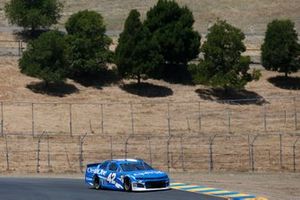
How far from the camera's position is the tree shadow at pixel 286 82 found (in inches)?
3269

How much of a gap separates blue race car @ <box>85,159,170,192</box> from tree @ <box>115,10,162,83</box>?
131ft

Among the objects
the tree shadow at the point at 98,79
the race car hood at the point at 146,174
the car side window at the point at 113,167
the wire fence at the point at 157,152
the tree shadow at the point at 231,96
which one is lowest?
the wire fence at the point at 157,152

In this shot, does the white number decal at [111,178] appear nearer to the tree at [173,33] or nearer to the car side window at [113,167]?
the car side window at [113,167]

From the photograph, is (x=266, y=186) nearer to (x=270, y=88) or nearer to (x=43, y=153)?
(x=43, y=153)

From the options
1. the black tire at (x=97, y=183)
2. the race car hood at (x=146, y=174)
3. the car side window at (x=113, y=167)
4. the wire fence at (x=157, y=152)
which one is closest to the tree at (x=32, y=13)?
the wire fence at (x=157, y=152)

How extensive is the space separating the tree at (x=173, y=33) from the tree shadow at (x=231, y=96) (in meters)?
5.03

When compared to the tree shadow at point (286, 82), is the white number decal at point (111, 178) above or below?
below

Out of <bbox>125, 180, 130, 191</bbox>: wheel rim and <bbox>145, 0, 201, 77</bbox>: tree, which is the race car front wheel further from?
<bbox>145, 0, 201, 77</bbox>: tree

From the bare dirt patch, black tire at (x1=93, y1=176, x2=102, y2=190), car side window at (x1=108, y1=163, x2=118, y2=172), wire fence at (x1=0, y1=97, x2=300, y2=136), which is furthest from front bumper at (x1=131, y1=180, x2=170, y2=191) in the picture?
wire fence at (x1=0, y1=97, x2=300, y2=136)

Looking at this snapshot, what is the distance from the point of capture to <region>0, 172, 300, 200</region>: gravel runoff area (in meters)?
38.7

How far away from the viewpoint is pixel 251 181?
153 feet

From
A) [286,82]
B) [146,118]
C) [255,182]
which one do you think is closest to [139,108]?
[146,118]

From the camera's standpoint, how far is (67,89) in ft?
253

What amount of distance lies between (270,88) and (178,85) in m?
9.27
